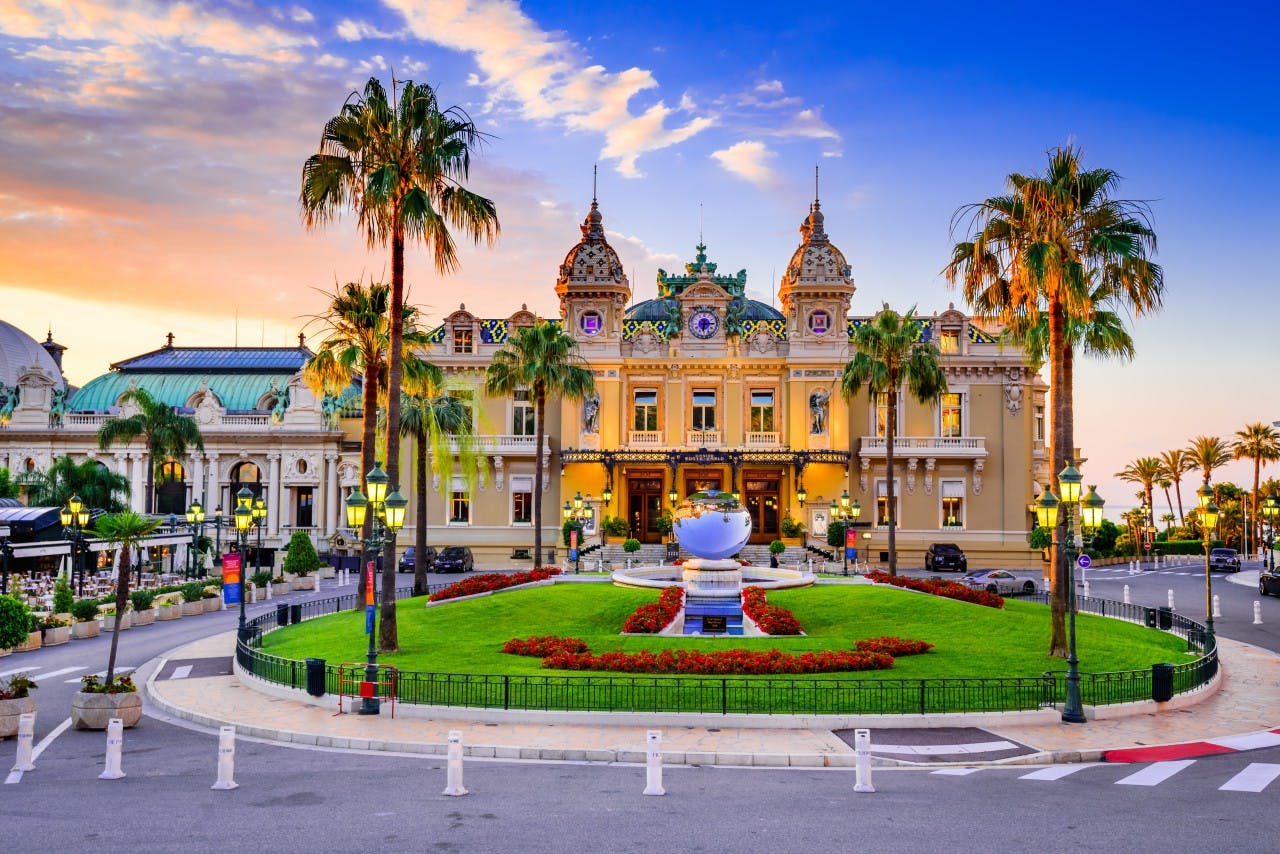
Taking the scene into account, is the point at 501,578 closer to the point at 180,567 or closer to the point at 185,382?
the point at 180,567

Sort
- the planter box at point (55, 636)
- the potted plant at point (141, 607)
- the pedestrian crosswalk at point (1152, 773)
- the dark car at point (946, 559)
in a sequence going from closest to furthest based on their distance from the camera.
→ the pedestrian crosswalk at point (1152, 773) < the planter box at point (55, 636) < the potted plant at point (141, 607) < the dark car at point (946, 559)

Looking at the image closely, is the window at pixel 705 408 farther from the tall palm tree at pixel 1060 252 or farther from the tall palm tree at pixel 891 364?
the tall palm tree at pixel 1060 252

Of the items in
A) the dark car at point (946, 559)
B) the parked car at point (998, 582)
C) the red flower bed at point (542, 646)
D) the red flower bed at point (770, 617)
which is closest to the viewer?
the red flower bed at point (542, 646)

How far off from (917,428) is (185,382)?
172 feet

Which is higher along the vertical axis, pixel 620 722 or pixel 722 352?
pixel 722 352

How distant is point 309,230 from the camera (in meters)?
26.6

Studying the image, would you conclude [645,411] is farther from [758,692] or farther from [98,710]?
[98,710]

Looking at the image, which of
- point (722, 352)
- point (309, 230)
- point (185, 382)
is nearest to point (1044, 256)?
point (309, 230)

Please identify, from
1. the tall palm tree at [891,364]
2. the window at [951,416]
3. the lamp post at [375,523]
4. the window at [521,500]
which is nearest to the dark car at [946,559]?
the window at [951,416]

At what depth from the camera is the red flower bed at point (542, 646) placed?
24.7 meters

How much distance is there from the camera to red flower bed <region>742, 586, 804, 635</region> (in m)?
28.7

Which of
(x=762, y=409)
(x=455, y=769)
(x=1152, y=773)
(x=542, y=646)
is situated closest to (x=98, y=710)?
(x=455, y=769)

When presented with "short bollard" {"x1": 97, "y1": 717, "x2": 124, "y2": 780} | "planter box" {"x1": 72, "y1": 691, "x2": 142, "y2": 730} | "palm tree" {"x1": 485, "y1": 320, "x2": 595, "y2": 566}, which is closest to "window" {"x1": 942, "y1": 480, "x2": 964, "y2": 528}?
"palm tree" {"x1": 485, "y1": 320, "x2": 595, "y2": 566}

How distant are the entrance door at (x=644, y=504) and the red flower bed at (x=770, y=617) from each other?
29358 mm
